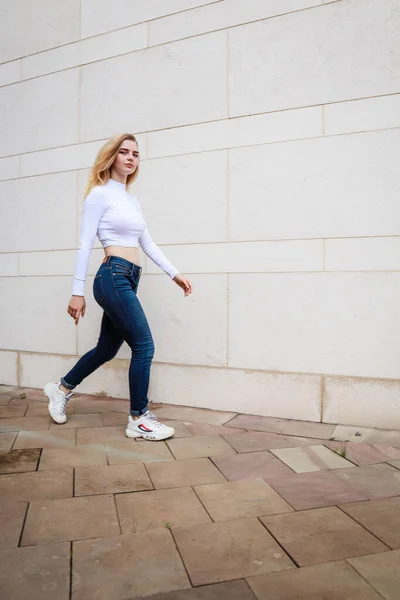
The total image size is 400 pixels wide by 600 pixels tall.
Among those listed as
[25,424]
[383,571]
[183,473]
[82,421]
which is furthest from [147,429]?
[383,571]

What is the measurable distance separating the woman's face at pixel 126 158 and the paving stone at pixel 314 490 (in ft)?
7.00

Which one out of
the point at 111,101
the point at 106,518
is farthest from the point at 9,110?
the point at 106,518

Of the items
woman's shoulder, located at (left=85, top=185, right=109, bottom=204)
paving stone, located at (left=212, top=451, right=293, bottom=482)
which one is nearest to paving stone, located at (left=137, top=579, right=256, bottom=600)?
paving stone, located at (left=212, top=451, right=293, bottom=482)

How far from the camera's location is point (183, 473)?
2623 mm

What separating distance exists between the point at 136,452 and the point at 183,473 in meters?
0.44

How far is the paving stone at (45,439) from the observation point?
3057 mm

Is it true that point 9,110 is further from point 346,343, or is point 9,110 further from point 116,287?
point 346,343

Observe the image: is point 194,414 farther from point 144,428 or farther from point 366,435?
point 366,435

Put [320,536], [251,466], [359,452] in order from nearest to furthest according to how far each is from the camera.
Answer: [320,536] → [251,466] → [359,452]

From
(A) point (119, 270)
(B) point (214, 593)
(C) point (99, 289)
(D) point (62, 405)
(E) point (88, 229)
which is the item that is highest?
(E) point (88, 229)

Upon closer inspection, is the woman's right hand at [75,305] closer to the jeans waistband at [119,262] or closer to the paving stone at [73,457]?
the jeans waistband at [119,262]

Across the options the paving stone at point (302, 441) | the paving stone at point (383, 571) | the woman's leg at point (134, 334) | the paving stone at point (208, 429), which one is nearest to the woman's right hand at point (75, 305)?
the woman's leg at point (134, 334)

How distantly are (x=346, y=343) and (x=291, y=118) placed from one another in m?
1.72

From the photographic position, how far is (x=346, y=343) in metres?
3.45
